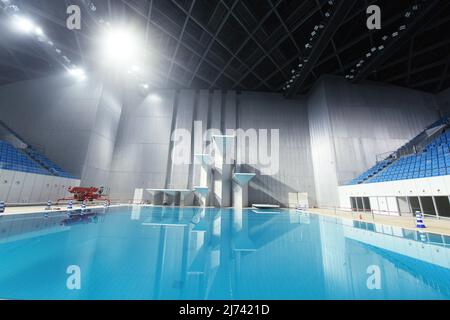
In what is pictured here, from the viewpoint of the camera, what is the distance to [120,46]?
12719 millimetres

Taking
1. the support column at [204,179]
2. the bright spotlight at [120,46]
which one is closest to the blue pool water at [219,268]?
the support column at [204,179]

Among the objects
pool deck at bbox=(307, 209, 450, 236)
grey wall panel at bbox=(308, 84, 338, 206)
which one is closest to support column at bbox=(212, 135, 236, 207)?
grey wall panel at bbox=(308, 84, 338, 206)

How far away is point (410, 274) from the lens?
2.10 meters

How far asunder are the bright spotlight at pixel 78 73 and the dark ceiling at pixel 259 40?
578mm

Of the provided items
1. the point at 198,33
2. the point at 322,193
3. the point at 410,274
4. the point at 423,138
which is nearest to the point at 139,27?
the point at 198,33

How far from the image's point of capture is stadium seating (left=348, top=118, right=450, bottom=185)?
7591 mm

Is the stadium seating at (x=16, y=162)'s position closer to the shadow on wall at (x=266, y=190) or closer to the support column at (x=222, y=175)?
the support column at (x=222, y=175)

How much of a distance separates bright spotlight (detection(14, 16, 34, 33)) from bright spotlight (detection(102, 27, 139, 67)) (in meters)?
3.75

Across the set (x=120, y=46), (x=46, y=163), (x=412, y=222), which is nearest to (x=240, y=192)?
(x=412, y=222)

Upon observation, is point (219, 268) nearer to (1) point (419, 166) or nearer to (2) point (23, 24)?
(1) point (419, 166)

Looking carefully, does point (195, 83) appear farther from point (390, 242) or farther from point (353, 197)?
point (390, 242)

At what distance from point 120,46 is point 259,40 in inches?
407

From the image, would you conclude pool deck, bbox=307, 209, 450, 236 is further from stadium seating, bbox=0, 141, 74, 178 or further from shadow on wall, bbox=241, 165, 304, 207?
stadium seating, bbox=0, 141, 74, 178
